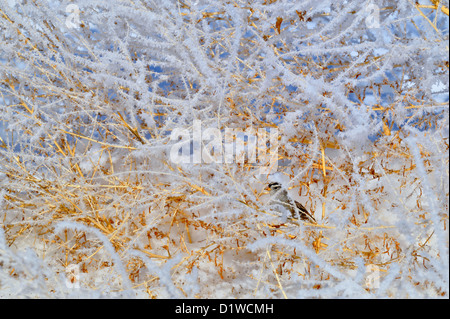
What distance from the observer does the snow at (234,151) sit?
1470 mm

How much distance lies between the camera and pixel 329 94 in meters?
1.70

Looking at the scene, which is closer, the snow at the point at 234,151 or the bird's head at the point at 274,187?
the snow at the point at 234,151

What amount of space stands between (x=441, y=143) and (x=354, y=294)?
0.79 meters

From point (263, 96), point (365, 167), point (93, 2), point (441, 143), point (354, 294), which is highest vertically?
point (93, 2)

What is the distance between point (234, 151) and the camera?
1.70 metres

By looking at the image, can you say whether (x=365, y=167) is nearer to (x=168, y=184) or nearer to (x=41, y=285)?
(x=168, y=184)

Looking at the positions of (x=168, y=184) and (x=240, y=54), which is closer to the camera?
(x=168, y=184)

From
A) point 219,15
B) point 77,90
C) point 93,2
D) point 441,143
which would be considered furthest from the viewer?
point 219,15

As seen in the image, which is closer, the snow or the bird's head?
the snow

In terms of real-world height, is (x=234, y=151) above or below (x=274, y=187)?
above

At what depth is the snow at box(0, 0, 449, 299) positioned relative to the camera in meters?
1.47

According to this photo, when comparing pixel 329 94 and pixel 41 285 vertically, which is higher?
pixel 329 94

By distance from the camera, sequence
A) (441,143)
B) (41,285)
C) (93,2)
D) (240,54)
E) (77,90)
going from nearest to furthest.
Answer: (41,285) < (441,143) < (93,2) < (77,90) < (240,54)
